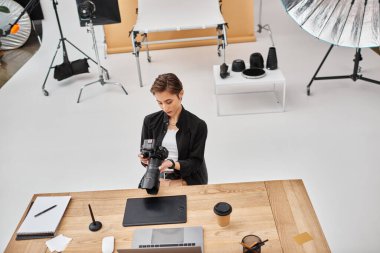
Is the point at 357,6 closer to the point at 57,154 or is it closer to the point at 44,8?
the point at 57,154

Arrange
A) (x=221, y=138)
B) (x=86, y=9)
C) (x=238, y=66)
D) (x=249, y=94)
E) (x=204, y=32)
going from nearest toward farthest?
(x=221, y=138) → (x=238, y=66) → (x=86, y=9) → (x=249, y=94) → (x=204, y=32)

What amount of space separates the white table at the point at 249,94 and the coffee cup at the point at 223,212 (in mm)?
2001

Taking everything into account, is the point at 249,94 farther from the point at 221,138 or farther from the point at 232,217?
the point at 232,217

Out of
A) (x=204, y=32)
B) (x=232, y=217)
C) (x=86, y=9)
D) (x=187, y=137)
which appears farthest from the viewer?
(x=204, y=32)

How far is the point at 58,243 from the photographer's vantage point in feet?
5.75

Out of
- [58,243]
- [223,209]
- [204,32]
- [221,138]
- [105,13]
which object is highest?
[105,13]

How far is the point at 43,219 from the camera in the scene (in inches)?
73.9

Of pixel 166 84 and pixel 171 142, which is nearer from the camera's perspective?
pixel 166 84

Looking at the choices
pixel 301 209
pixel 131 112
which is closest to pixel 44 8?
pixel 131 112

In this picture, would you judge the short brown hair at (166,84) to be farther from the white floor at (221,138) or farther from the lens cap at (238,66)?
the lens cap at (238,66)

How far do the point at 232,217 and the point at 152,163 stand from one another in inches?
17.1

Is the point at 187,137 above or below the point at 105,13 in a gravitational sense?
below

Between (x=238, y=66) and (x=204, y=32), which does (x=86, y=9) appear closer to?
(x=238, y=66)

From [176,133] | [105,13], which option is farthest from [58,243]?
[105,13]
